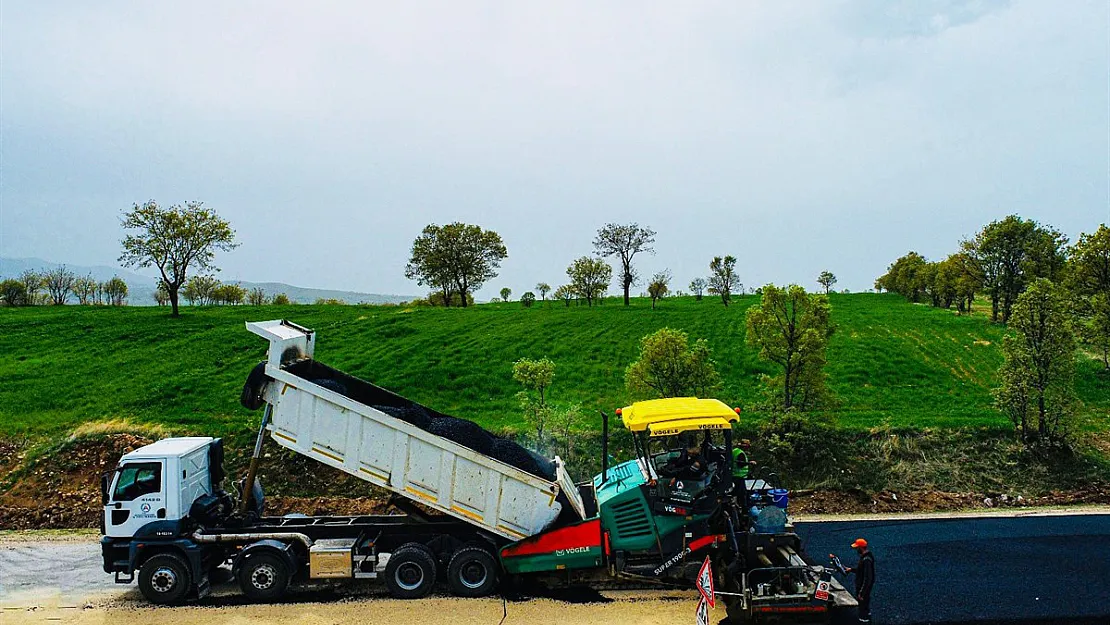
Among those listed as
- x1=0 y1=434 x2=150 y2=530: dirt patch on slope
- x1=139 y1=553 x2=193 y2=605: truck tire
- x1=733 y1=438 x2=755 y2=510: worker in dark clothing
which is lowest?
x1=0 y1=434 x2=150 y2=530: dirt patch on slope

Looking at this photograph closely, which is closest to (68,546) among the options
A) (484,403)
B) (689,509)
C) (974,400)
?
(689,509)

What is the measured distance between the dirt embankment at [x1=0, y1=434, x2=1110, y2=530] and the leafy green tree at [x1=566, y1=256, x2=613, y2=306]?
37729 mm

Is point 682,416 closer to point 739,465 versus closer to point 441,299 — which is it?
point 739,465

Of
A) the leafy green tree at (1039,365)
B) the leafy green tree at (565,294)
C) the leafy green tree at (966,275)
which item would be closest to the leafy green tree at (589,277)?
the leafy green tree at (565,294)

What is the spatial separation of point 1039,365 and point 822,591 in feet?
47.2

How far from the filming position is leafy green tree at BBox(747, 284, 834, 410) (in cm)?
1930

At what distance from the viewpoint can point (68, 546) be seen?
13.4 m

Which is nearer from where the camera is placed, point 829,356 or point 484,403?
point 484,403

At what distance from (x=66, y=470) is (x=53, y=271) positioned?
48.1m

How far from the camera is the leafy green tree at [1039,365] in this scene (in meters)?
18.9

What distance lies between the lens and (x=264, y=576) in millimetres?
10289

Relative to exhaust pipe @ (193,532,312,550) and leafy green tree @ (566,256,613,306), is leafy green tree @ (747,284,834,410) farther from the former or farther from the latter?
leafy green tree @ (566,256,613,306)

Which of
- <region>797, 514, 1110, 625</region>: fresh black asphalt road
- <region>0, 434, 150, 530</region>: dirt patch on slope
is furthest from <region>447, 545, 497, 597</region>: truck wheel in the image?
<region>0, 434, 150, 530</region>: dirt patch on slope

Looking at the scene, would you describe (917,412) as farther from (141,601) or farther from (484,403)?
(141,601)
